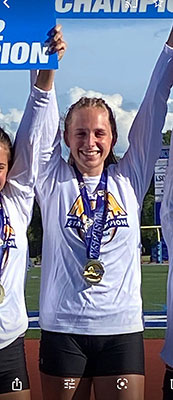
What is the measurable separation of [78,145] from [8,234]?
0.38 metres

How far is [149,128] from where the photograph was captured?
2994 millimetres

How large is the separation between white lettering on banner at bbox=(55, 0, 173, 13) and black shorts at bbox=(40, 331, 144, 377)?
108cm

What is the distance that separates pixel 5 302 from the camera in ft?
9.80

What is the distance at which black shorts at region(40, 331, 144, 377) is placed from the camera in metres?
2.99

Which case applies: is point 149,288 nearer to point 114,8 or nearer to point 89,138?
point 89,138

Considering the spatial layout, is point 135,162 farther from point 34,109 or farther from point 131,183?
point 34,109

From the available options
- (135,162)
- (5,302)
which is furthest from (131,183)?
(5,302)

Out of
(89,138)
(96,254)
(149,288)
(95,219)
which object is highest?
(89,138)

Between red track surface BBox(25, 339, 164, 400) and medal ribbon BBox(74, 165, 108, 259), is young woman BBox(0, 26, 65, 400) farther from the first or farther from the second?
medal ribbon BBox(74, 165, 108, 259)

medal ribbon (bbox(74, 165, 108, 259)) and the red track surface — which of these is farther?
the red track surface

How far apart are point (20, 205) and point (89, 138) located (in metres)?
0.32

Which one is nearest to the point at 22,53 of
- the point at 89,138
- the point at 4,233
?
the point at 89,138

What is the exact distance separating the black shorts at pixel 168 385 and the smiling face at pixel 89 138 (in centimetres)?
71

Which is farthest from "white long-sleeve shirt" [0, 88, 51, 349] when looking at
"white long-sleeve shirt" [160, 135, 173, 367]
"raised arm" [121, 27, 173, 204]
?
"white long-sleeve shirt" [160, 135, 173, 367]
